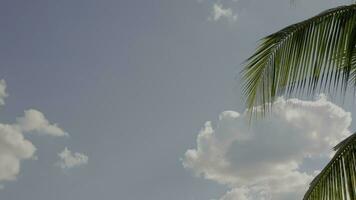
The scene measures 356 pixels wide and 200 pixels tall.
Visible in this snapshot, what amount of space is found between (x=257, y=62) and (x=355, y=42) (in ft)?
3.70

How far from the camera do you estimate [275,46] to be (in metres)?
6.02

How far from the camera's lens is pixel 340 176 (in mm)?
6000

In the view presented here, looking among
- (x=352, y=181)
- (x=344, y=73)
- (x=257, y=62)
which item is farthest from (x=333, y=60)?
(x=352, y=181)

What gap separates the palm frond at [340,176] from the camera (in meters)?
5.83

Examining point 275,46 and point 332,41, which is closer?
point 332,41

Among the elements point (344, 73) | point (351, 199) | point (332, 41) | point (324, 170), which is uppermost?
point (332, 41)

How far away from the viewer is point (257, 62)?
6.13 meters

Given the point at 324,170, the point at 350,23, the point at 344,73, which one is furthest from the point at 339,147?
the point at 350,23

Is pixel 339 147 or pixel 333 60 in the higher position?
pixel 333 60

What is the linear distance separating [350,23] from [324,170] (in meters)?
1.71

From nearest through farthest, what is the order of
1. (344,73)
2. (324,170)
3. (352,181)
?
(344,73) → (352,181) → (324,170)

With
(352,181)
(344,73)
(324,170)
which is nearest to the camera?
(344,73)

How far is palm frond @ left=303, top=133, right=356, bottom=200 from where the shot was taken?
230 inches

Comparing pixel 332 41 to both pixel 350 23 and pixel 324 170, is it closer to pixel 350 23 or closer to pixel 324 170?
pixel 350 23
